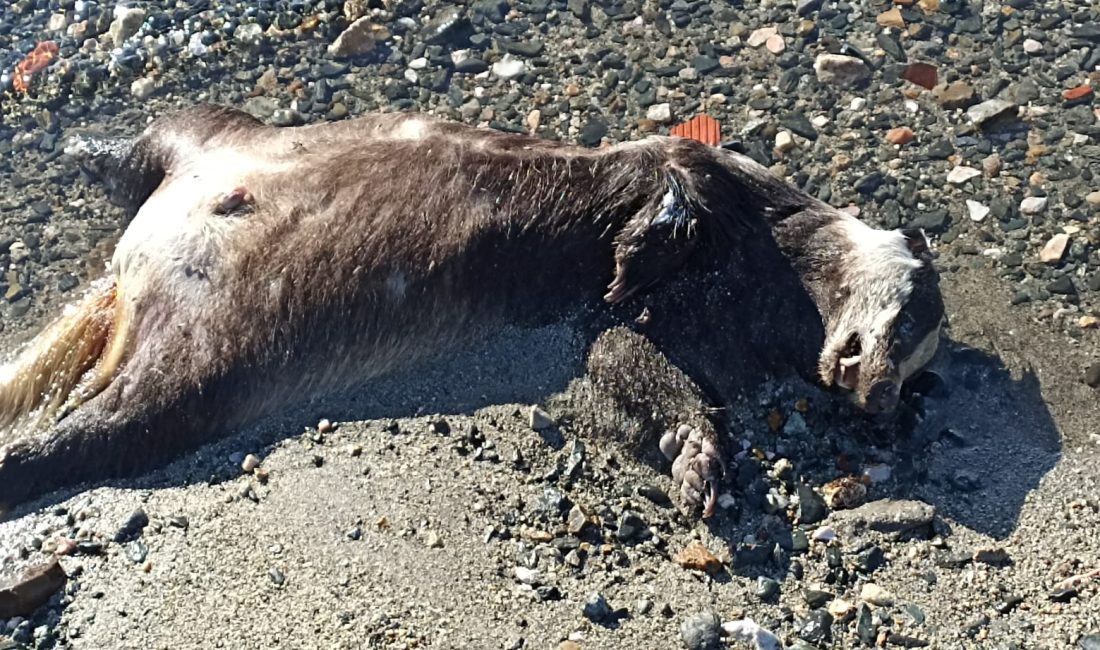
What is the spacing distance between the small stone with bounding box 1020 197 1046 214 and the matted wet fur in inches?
33.3

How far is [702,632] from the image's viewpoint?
→ 421cm

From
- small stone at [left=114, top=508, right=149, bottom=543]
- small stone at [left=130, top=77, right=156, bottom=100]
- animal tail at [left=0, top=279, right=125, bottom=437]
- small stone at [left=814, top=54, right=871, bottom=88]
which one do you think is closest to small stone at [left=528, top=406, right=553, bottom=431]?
small stone at [left=114, top=508, right=149, bottom=543]

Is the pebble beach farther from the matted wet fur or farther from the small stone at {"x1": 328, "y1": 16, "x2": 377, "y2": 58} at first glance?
the matted wet fur

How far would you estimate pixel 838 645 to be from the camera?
4199 mm

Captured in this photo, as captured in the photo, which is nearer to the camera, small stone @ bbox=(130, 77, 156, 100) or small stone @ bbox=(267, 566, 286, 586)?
small stone @ bbox=(267, 566, 286, 586)

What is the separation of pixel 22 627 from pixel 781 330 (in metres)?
2.93

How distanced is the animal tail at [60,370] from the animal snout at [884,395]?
9.65 ft

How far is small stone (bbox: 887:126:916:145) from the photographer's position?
6.07 meters

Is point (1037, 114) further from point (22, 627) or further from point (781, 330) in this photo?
point (22, 627)

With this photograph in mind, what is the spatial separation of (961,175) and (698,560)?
7.89 feet

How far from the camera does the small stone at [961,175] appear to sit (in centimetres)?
585

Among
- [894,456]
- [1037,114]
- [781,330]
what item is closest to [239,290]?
[781,330]

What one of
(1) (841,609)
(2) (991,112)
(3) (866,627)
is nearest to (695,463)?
(1) (841,609)

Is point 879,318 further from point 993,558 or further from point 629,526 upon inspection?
point 629,526
